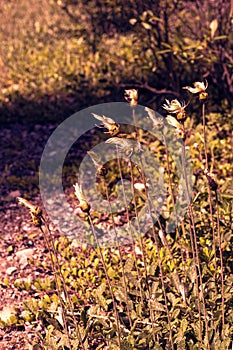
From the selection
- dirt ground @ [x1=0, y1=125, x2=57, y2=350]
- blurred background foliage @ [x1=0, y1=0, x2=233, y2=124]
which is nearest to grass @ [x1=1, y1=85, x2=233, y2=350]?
dirt ground @ [x1=0, y1=125, x2=57, y2=350]

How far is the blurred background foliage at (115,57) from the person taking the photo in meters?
4.51

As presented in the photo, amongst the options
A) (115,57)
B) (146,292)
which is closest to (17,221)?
(146,292)

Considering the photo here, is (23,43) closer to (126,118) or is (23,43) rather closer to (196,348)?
(126,118)

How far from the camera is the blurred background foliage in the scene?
4.51m

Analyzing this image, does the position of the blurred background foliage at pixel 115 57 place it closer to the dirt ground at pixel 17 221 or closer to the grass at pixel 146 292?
the dirt ground at pixel 17 221

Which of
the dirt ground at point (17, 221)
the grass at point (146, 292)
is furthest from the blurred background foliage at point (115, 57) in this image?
the grass at point (146, 292)

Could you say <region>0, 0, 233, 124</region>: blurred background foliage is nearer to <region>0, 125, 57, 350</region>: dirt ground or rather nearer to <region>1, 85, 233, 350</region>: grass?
<region>0, 125, 57, 350</region>: dirt ground

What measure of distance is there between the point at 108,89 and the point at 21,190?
5.57 feet

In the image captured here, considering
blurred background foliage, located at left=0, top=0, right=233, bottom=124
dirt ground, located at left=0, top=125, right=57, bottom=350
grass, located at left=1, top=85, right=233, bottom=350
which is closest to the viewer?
grass, located at left=1, top=85, right=233, bottom=350

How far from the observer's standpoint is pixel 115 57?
602 centimetres

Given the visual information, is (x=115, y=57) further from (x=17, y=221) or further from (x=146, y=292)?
(x=146, y=292)

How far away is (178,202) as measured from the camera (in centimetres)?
305

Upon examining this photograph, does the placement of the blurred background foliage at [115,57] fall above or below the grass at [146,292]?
above

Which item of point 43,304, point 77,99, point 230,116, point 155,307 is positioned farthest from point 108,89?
point 155,307
